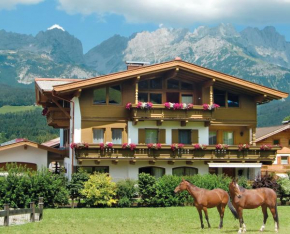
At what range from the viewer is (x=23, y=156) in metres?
Answer: 42.6

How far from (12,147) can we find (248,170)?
1799 cm

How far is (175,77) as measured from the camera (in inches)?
1588

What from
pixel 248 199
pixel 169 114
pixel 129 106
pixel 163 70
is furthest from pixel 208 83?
pixel 248 199

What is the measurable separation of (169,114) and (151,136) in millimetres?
2255

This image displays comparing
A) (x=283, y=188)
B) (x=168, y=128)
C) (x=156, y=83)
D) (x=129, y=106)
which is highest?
(x=156, y=83)

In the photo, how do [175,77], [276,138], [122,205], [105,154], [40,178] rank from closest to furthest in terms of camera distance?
[40,178] < [122,205] < [105,154] < [175,77] < [276,138]

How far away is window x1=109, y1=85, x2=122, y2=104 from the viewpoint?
38688 millimetres

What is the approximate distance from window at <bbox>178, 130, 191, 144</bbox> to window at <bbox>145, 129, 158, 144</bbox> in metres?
1.83

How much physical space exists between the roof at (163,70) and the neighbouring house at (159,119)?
66 millimetres

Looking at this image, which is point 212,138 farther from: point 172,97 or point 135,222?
point 135,222

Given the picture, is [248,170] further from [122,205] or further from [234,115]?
[122,205]

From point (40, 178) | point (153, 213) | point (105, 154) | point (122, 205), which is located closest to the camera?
point (153, 213)

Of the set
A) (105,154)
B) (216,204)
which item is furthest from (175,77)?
(216,204)

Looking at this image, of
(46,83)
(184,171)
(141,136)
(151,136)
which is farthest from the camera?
(46,83)
